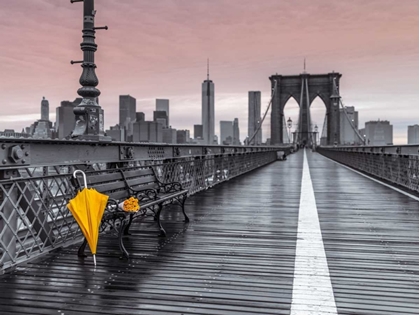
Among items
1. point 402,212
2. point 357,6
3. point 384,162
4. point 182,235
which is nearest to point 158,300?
point 182,235

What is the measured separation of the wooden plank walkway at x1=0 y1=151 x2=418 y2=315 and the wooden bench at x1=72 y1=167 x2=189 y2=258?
26 centimetres

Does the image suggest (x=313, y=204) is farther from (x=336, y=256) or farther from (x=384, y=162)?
(x=384, y=162)

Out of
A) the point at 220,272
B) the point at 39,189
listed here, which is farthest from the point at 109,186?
the point at 220,272

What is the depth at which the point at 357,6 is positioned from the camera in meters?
32.7

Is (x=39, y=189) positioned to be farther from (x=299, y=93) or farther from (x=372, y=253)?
(x=299, y=93)

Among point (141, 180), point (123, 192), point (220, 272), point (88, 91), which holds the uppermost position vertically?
point (88, 91)

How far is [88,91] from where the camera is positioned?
854 centimetres

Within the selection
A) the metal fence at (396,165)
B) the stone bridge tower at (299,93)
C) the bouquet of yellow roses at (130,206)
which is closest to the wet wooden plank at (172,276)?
the bouquet of yellow roses at (130,206)

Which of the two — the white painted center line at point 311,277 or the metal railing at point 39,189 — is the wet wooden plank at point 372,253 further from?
the metal railing at point 39,189

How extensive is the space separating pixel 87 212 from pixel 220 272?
1534 millimetres

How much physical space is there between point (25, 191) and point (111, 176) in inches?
61.9

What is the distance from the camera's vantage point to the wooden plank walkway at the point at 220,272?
370 cm

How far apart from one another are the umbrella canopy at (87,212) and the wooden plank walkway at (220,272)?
0.99 ft

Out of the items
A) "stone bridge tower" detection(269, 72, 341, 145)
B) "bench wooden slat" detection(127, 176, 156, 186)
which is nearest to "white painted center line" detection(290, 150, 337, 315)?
"bench wooden slat" detection(127, 176, 156, 186)
